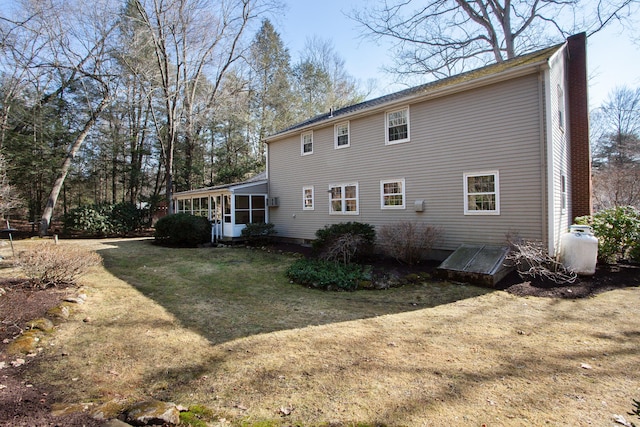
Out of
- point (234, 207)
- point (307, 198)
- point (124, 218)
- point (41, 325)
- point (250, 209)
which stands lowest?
point (41, 325)

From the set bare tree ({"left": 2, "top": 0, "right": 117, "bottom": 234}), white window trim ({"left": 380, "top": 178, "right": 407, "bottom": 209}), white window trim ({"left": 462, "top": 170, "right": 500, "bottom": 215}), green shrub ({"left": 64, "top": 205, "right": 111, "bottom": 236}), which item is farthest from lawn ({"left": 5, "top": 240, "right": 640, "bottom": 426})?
bare tree ({"left": 2, "top": 0, "right": 117, "bottom": 234})

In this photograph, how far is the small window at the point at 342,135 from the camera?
1236 cm

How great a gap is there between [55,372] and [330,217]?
33.1 ft

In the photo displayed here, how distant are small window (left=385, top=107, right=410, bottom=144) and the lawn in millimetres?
5814

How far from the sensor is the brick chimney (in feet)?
33.6

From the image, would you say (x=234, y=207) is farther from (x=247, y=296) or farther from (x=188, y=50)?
(x=188, y=50)

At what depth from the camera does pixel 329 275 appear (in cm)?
773

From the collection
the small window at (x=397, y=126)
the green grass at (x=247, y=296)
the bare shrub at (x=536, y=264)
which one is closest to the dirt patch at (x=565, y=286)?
the bare shrub at (x=536, y=264)

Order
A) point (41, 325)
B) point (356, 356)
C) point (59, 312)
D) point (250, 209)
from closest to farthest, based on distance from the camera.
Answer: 1. point (356, 356)
2. point (41, 325)
3. point (59, 312)
4. point (250, 209)

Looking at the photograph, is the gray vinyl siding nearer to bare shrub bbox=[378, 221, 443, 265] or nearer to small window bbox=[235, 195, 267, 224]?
bare shrub bbox=[378, 221, 443, 265]

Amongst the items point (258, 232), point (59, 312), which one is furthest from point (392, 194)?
point (59, 312)

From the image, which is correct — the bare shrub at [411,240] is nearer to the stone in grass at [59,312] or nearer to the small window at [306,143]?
the small window at [306,143]

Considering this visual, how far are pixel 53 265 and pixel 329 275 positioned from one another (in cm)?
543

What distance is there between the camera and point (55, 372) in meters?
3.33
